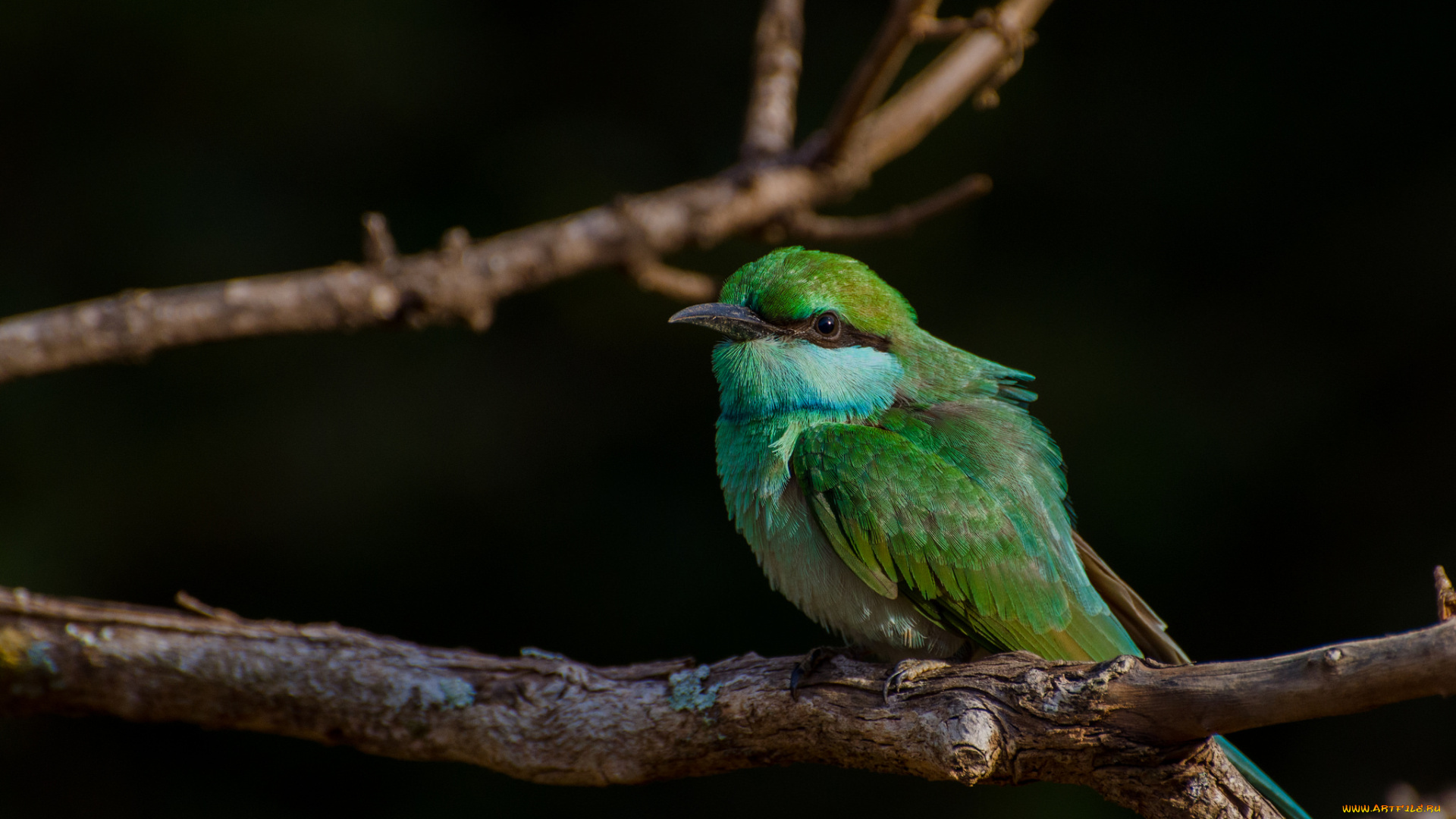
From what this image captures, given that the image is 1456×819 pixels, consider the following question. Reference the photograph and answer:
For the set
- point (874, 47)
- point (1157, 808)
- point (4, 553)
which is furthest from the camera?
point (4, 553)

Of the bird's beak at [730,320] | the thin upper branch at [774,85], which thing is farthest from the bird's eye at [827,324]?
the thin upper branch at [774,85]

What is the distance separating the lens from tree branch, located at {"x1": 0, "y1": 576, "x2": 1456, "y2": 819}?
1.54m

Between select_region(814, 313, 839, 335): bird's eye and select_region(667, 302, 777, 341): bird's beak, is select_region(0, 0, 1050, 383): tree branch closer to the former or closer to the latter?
select_region(667, 302, 777, 341): bird's beak

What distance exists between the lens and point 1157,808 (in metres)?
1.71

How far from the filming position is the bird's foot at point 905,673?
197 centimetres

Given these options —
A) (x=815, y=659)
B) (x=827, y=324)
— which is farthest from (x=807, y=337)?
(x=815, y=659)

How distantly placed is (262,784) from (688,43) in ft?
10.9

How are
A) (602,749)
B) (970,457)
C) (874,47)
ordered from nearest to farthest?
(602,749) → (970,457) → (874,47)

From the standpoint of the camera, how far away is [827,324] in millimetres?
2506

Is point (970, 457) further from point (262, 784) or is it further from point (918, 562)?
point (262, 784)

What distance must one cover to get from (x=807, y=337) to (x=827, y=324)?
0.06 meters

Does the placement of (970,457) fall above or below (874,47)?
below

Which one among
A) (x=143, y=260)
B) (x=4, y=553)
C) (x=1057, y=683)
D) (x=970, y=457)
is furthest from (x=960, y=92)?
(x=4, y=553)

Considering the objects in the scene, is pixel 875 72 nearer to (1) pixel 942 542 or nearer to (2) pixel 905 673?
(1) pixel 942 542
